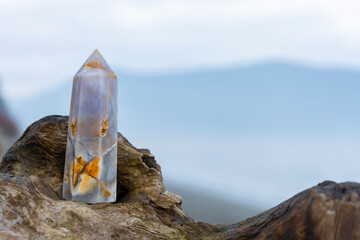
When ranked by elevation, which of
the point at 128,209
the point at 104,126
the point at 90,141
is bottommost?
the point at 128,209

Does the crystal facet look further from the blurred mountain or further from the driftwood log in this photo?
the blurred mountain

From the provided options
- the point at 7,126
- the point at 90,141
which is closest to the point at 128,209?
the point at 90,141

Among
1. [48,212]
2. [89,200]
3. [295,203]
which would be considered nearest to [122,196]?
[89,200]

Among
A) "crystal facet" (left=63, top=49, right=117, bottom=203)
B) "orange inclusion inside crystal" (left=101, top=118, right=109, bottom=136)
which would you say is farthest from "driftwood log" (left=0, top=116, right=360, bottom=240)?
"orange inclusion inside crystal" (left=101, top=118, right=109, bottom=136)

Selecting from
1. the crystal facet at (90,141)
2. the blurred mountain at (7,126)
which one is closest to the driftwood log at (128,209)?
the crystal facet at (90,141)

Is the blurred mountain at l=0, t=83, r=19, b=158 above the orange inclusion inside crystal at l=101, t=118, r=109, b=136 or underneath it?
above

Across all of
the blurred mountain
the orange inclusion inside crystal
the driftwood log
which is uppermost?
the blurred mountain

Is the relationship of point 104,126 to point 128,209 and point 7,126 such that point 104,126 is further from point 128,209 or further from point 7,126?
point 7,126
